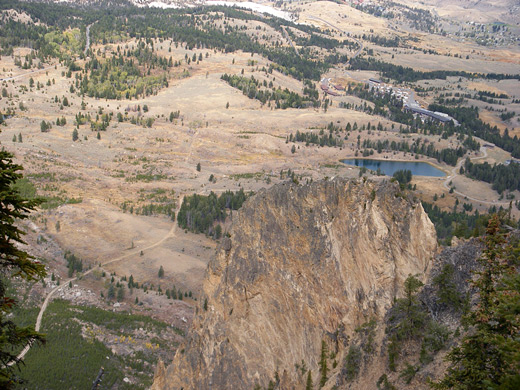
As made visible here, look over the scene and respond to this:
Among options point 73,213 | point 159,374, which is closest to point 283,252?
point 159,374

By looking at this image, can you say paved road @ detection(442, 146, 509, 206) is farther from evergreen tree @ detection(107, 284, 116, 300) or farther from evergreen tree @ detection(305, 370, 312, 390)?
evergreen tree @ detection(305, 370, 312, 390)

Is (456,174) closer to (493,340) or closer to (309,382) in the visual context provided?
(309,382)

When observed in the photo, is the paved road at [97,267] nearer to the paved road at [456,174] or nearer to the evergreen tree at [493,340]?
the evergreen tree at [493,340]

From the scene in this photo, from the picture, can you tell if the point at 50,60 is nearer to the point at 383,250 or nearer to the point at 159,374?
the point at 159,374

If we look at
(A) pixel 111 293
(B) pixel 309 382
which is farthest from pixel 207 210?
(B) pixel 309 382

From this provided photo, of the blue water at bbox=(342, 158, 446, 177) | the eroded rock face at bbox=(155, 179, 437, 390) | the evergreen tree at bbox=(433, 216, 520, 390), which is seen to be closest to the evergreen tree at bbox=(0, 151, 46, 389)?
the evergreen tree at bbox=(433, 216, 520, 390)

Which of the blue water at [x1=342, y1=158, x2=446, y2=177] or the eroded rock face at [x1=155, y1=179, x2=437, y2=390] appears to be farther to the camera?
the blue water at [x1=342, y1=158, x2=446, y2=177]

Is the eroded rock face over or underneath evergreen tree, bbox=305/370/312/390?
over
